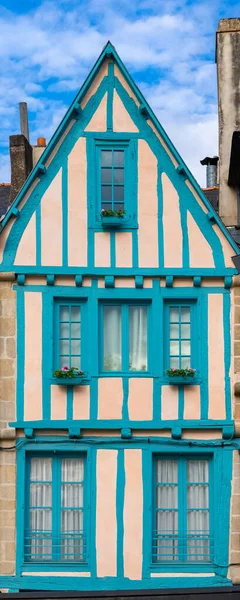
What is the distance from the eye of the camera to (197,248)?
1092cm

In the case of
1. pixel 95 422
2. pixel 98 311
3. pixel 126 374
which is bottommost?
pixel 95 422

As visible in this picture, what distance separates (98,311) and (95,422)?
1.54m

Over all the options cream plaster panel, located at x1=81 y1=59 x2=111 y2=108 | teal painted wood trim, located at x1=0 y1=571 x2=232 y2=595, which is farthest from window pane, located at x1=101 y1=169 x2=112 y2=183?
teal painted wood trim, located at x1=0 y1=571 x2=232 y2=595

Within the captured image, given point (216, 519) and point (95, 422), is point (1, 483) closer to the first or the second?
point (95, 422)

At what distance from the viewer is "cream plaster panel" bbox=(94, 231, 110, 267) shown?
427 inches

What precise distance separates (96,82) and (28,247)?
2.58 meters

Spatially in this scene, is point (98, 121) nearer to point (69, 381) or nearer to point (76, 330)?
point (76, 330)

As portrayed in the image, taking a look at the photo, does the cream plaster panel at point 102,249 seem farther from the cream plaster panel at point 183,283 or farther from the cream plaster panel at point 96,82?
the cream plaster panel at point 96,82

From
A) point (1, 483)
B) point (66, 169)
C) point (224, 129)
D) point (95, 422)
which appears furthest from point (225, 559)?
point (224, 129)

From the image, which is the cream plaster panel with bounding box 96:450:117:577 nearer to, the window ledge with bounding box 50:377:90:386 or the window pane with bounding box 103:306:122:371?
the window ledge with bounding box 50:377:90:386

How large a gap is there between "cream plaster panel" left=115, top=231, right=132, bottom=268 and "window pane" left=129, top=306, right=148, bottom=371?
0.65 metres

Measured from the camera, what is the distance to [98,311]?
1088 cm

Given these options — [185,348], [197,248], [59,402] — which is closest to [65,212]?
[197,248]

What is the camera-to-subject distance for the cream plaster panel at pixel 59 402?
419 inches
